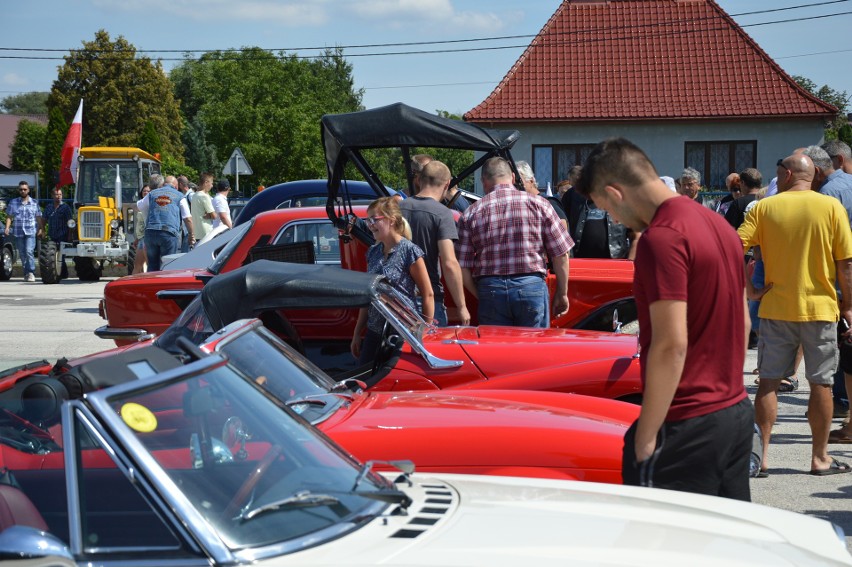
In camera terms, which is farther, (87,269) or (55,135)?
(55,135)

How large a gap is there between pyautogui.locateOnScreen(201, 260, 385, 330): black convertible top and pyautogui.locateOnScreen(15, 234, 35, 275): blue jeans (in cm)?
1848

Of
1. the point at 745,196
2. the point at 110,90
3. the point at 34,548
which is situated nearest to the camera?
the point at 34,548

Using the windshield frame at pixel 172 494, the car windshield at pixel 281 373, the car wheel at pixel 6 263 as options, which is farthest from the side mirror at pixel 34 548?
the car wheel at pixel 6 263

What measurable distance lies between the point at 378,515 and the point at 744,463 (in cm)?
150

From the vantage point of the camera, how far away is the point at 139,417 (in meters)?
2.71

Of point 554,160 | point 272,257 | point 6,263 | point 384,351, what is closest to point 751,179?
point 272,257

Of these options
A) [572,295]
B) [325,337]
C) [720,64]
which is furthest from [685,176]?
[720,64]

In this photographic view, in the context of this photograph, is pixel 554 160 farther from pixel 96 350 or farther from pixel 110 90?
pixel 110 90

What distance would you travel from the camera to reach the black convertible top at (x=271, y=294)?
17.1ft

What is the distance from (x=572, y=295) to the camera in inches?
317

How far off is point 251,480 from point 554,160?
91.5 ft

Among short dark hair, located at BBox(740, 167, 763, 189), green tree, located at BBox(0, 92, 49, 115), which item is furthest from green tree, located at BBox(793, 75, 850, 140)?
green tree, located at BBox(0, 92, 49, 115)

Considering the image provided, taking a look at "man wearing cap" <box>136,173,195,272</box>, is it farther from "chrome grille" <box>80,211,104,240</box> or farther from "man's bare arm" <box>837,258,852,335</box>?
"man's bare arm" <box>837,258,852,335</box>

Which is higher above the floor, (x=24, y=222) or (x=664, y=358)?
(x=24, y=222)
